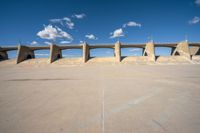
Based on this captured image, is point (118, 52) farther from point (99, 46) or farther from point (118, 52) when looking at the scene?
point (99, 46)

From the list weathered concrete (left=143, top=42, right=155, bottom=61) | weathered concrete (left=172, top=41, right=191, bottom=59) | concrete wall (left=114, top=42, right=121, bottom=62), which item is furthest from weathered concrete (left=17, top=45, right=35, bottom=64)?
weathered concrete (left=172, top=41, right=191, bottom=59)

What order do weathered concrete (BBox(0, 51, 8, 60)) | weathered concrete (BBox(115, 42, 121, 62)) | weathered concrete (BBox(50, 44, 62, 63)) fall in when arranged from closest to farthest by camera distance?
weathered concrete (BBox(115, 42, 121, 62)) < weathered concrete (BBox(50, 44, 62, 63)) < weathered concrete (BBox(0, 51, 8, 60))

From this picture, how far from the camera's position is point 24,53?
102 ft

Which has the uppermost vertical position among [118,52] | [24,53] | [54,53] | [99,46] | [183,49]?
[99,46]

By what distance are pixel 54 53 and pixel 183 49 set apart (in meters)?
33.5

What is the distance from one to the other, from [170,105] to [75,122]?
2377 mm

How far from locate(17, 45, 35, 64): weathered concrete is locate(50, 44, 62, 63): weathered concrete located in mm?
8254

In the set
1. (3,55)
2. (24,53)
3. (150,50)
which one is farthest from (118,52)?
(3,55)

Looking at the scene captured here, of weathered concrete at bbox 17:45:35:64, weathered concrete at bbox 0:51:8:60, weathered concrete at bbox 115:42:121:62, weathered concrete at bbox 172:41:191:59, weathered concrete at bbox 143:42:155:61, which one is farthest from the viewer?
weathered concrete at bbox 0:51:8:60

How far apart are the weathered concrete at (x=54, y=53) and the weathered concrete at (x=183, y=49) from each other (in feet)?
108

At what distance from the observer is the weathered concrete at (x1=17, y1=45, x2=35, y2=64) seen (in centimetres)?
2929

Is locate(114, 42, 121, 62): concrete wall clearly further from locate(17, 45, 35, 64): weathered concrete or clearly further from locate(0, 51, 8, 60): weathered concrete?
locate(0, 51, 8, 60): weathered concrete

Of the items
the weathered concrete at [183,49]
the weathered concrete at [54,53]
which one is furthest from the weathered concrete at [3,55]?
the weathered concrete at [183,49]

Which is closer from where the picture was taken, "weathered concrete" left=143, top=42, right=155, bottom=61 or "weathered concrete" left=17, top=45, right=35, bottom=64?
"weathered concrete" left=143, top=42, right=155, bottom=61
